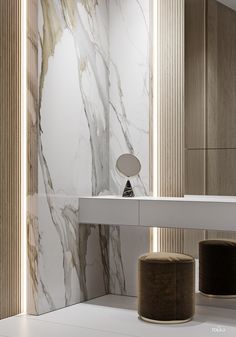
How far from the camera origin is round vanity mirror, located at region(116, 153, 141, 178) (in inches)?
110

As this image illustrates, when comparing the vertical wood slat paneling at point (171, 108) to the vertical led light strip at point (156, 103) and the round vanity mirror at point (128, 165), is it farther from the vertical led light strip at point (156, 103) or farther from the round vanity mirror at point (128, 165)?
the round vanity mirror at point (128, 165)

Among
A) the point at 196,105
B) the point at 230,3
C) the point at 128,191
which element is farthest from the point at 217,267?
the point at 230,3

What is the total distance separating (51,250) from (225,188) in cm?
90

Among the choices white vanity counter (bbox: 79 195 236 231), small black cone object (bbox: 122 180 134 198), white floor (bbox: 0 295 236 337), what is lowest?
white floor (bbox: 0 295 236 337)

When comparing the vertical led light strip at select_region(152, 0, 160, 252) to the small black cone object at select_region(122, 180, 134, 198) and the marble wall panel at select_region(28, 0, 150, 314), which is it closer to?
the marble wall panel at select_region(28, 0, 150, 314)

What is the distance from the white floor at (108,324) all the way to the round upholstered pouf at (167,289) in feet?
0.16

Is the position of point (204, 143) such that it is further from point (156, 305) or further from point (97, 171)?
point (156, 305)

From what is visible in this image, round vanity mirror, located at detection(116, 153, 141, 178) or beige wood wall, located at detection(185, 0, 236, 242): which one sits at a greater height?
beige wood wall, located at detection(185, 0, 236, 242)

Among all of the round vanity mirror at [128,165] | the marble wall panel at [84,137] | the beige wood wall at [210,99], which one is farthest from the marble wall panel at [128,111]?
the beige wood wall at [210,99]

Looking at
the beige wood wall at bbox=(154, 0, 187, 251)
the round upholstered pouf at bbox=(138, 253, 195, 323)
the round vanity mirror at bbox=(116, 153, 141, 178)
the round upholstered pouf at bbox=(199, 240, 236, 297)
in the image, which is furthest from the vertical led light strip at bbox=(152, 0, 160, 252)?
the round upholstered pouf at bbox=(138, 253, 195, 323)

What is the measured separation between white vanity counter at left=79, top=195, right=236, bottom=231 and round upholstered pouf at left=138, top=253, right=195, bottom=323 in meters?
0.18

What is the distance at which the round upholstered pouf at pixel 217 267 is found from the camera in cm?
263

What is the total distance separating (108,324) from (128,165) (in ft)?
2.67

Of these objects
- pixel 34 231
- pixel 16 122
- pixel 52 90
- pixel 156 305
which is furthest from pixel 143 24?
pixel 156 305
